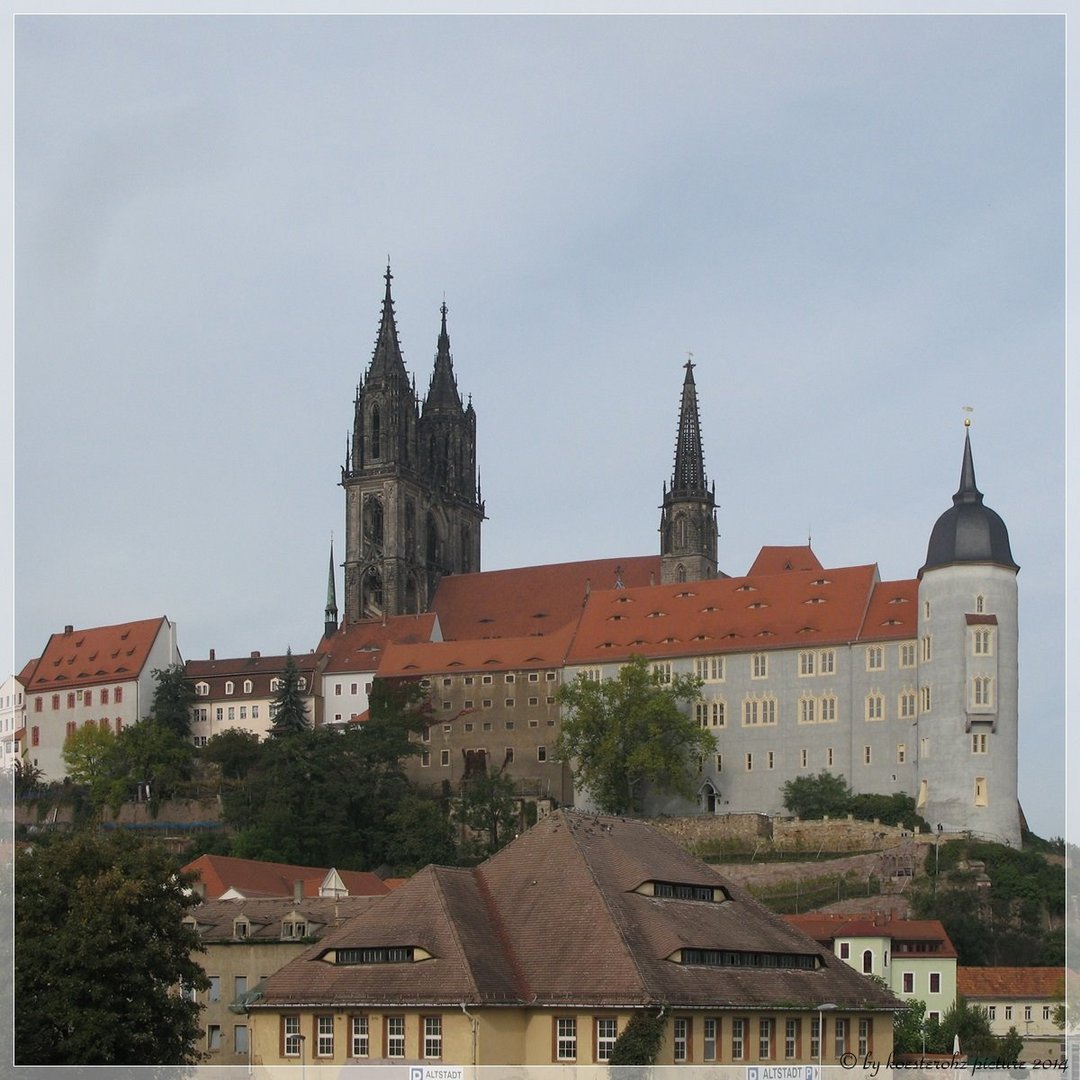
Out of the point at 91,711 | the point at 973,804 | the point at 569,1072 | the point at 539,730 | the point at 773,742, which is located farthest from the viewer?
the point at 91,711

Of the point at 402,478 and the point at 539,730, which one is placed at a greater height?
the point at 402,478

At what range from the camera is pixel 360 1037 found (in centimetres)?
5378

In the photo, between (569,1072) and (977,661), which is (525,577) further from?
(569,1072)

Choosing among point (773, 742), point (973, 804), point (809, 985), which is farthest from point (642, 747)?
point (809, 985)

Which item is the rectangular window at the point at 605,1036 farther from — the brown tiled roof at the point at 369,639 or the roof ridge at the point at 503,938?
the brown tiled roof at the point at 369,639

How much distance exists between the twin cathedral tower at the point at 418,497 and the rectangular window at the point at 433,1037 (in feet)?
314

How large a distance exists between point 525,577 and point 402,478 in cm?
1066

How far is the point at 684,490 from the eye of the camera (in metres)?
150

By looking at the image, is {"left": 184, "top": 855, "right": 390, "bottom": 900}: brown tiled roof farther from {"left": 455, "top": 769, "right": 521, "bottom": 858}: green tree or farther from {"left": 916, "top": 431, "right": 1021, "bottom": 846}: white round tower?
{"left": 916, "top": 431, "right": 1021, "bottom": 846}: white round tower

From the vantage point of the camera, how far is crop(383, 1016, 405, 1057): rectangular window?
2084 inches

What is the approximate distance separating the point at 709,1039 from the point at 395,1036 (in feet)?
23.3

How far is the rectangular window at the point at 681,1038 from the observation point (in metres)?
52.9

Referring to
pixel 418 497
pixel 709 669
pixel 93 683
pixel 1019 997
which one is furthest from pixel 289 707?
pixel 1019 997

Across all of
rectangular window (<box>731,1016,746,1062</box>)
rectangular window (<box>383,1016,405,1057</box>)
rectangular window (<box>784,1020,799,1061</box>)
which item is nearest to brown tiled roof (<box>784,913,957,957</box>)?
rectangular window (<box>784,1020,799,1061</box>)
